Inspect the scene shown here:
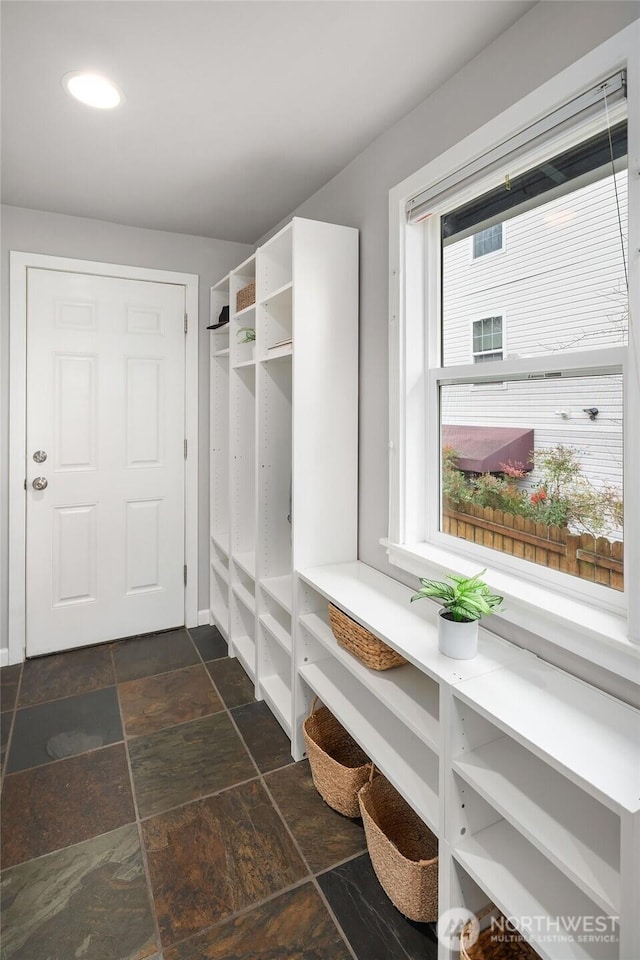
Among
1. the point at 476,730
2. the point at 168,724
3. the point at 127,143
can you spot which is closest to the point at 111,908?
the point at 168,724

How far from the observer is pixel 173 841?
1686mm

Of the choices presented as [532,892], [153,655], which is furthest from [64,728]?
[532,892]

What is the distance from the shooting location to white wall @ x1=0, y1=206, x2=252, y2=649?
9.04 feet

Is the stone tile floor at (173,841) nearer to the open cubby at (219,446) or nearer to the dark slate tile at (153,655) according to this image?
the dark slate tile at (153,655)

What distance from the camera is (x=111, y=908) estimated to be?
1.47 m

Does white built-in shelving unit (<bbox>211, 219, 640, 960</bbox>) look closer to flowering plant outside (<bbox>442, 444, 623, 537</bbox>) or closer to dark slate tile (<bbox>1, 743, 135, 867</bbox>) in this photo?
flowering plant outside (<bbox>442, 444, 623, 537</bbox>)

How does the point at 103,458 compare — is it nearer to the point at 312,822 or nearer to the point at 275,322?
the point at 275,322

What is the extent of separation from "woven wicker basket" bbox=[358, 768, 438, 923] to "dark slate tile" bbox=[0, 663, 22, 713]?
183cm

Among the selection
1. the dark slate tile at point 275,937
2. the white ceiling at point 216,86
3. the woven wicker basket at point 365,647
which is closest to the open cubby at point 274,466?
the woven wicker basket at point 365,647

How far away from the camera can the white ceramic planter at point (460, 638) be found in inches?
52.7

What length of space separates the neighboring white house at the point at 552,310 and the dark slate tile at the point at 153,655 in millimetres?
2092

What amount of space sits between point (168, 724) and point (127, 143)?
7.97 ft

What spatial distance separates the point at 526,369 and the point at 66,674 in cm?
269

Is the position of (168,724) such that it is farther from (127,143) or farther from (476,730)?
(127,143)
